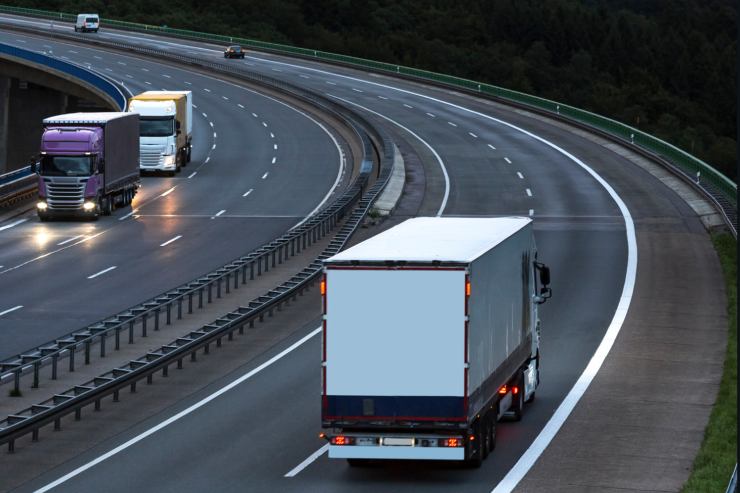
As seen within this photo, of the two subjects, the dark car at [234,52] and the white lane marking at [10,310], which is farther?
the dark car at [234,52]

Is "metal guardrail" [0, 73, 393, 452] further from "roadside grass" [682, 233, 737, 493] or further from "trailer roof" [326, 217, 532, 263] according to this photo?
"roadside grass" [682, 233, 737, 493]

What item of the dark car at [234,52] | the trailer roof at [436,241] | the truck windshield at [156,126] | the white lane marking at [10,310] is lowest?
the white lane marking at [10,310]

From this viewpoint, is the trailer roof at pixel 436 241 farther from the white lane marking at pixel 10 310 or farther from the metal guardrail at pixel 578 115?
the metal guardrail at pixel 578 115

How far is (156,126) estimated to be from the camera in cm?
6781

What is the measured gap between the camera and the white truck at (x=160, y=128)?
2662 inches

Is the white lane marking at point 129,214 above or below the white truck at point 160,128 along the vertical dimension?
below

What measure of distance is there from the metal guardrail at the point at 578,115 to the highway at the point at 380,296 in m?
1.45

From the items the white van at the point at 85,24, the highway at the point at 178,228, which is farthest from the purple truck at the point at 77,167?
the white van at the point at 85,24

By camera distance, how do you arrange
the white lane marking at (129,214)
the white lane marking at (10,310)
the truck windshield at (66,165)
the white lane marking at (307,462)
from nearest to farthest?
1. the white lane marking at (307,462)
2. the white lane marking at (10,310)
3. the truck windshield at (66,165)
4. the white lane marking at (129,214)

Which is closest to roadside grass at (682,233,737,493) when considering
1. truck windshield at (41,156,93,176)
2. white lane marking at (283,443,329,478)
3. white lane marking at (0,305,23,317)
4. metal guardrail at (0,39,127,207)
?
white lane marking at (283,443,329,478)

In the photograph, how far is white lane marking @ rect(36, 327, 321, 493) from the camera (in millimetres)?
20469

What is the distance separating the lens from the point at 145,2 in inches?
7534

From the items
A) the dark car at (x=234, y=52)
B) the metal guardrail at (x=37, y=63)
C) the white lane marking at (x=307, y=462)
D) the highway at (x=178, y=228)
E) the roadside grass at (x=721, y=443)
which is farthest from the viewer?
the dark car at (x=234, y=52)

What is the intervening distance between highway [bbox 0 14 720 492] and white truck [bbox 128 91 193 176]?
1.67m
